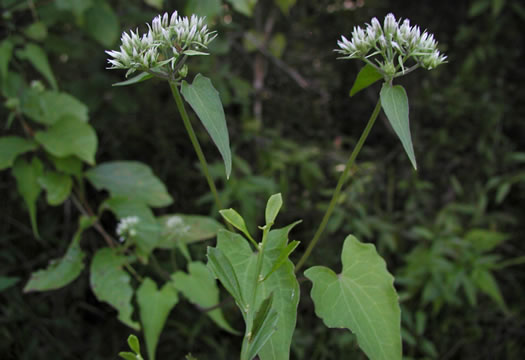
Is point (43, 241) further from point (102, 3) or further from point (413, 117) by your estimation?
point (413, 117)

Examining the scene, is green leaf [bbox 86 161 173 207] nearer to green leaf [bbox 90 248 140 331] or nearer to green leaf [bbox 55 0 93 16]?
green leaf [bbox 90 248 140 331]

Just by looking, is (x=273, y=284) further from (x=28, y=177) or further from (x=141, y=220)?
(x=28, y=177)

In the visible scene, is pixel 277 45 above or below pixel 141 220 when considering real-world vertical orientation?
above

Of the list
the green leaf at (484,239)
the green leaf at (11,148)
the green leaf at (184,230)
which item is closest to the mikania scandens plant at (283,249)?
the green leaf at (184,230)

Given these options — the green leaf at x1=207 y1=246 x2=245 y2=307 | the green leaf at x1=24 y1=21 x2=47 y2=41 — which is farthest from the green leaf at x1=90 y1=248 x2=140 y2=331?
the green leaf at x1=24 y1=21 x2=47 y2=41

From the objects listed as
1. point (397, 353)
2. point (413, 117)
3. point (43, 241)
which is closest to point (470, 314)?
point (413, 117)

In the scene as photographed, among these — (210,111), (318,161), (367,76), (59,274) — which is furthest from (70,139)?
(318,161)
